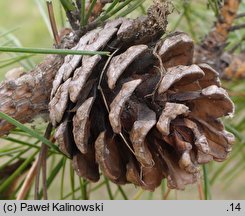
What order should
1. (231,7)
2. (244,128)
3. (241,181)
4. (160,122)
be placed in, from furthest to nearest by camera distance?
1. (241,181)
2. (244,128)
3. (231,7)
4. (160,122)

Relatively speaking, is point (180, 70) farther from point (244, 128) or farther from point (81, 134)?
point (244, 128)

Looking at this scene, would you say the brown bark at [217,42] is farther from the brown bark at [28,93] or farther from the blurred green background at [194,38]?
the brown bark at [28,93]

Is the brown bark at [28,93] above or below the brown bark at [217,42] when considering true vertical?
below

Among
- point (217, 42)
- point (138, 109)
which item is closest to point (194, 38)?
point (217, 42)

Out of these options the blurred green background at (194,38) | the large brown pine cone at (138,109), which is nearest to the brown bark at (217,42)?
the blurred green background at (194,38)

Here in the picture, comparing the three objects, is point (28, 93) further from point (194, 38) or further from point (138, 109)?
point (194, 38)

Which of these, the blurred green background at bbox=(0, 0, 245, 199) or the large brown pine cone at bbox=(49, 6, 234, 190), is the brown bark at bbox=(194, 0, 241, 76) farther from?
the large brown pine cone at bbox=(49, 6, 234, 190)

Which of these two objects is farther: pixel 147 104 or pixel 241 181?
pixel 241 181

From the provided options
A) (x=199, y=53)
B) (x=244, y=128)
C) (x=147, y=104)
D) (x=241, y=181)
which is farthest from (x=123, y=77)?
(x=241, y=181)

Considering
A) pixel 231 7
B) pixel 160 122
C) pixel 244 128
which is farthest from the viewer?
pixel 244 128
